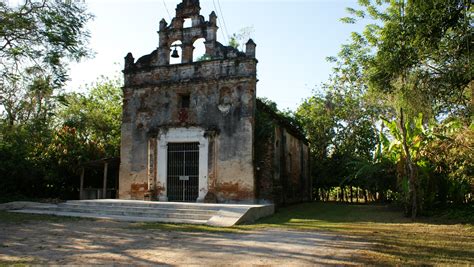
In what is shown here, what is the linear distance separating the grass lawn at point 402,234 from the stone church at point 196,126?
9.75 feet

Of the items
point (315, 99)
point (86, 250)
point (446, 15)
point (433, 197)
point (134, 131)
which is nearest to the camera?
point (86, 250)

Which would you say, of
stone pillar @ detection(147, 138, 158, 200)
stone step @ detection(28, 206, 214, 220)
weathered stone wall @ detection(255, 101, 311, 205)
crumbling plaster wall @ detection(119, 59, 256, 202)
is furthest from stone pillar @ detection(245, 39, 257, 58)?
stone step @ detection(28, 206, 214, 220)

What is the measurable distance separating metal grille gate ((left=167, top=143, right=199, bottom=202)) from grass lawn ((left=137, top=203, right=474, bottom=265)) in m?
4.28

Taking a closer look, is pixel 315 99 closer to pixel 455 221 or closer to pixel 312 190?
pixel 312 190

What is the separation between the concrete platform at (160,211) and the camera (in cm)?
1234

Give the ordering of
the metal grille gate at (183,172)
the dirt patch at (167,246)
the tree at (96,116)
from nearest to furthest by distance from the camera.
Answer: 1. the dirt patch at (167,246)
2. the metal grille gate at (183,172)
3. the tree at (96,116)

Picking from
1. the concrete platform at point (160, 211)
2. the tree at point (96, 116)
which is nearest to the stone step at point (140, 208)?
the concrete platform at point (160, 211)

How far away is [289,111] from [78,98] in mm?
15953

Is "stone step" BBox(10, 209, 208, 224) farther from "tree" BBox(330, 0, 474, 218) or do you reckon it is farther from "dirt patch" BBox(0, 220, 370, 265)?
"tree" BBox(330, 0, 474, 218)

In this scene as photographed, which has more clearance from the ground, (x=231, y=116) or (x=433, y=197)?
(x=231, y=116)

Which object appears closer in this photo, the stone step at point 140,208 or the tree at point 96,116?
the stone step at point 140,208

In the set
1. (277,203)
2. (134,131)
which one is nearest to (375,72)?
(277,203)

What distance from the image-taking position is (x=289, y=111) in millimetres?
29219

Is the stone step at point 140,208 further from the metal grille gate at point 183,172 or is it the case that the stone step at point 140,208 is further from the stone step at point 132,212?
the metal grille gate at point 183,172
